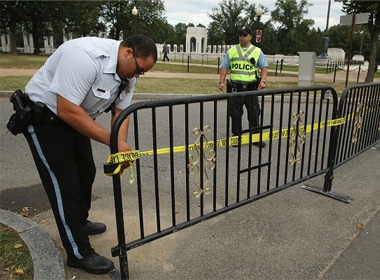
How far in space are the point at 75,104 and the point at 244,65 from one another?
4.12 meters

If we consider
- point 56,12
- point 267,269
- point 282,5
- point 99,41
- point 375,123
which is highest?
point 282,5

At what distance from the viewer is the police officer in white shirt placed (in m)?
2.04

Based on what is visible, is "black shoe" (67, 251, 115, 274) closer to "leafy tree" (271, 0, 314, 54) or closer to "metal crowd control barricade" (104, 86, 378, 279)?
"metal crowd control barricade" (104, 86, 378, 279)

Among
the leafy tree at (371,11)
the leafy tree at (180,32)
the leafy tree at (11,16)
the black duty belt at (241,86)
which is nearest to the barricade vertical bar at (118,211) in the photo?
the black duty belt at (241,86)

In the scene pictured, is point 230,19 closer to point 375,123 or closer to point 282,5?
point 282,5

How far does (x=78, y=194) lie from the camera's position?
2.43 m

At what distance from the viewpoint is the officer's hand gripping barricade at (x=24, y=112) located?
2141 millimetres

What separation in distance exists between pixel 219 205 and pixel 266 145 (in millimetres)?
2402

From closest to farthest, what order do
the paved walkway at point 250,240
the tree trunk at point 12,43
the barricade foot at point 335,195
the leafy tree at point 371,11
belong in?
the paved walkway at point 250,240 → the barricade foot at point 335,195 → the leafy tree at point 371,11 → the tree trunk at point 12,43

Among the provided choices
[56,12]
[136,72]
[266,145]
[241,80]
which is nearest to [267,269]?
[136,72]

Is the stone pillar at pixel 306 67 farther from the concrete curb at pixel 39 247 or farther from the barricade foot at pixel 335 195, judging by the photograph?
the concrete curb at pixel 39 247

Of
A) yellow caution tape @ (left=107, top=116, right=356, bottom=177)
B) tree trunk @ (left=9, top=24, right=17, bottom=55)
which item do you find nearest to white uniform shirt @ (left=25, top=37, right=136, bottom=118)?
yellow caution tape @ (left=107, top=116, right=356, bottom=177)

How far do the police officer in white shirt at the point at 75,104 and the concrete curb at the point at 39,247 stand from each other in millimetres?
126

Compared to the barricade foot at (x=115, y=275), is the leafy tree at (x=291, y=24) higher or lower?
higher
